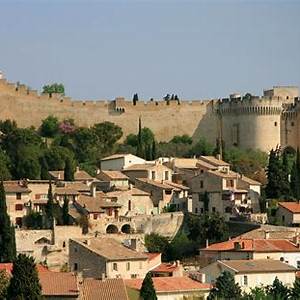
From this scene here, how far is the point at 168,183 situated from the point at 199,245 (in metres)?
8.65

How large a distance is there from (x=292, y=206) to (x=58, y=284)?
20.9m

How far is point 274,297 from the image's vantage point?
4397 centimetres

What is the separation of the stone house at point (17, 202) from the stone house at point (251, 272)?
11.7 metres

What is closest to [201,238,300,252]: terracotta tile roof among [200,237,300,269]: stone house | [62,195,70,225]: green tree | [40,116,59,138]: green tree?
[200,237,300,269]: stone house

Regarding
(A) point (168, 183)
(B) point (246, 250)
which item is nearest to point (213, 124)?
(A) point (168, 183)

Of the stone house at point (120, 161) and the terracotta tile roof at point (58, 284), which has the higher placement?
the stone house at point (120, 161)

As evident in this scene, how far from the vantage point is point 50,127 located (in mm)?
77625

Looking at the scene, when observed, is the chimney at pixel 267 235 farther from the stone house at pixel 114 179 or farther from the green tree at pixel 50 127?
the green tree at pixel 50 127

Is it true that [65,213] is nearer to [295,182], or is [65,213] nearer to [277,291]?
[295,182]

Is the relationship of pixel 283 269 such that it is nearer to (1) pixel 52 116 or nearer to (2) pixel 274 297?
(2) pixel 274 297

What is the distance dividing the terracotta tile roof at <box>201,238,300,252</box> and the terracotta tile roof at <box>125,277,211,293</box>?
5195mm

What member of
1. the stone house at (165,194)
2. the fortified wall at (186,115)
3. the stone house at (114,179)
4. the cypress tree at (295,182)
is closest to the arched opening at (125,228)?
the stone house at (165,194)

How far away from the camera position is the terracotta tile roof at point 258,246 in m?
51.6

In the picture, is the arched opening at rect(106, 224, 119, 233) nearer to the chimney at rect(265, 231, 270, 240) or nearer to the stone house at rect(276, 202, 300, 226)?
the chimney at rect(265, 231, 270, 240)
